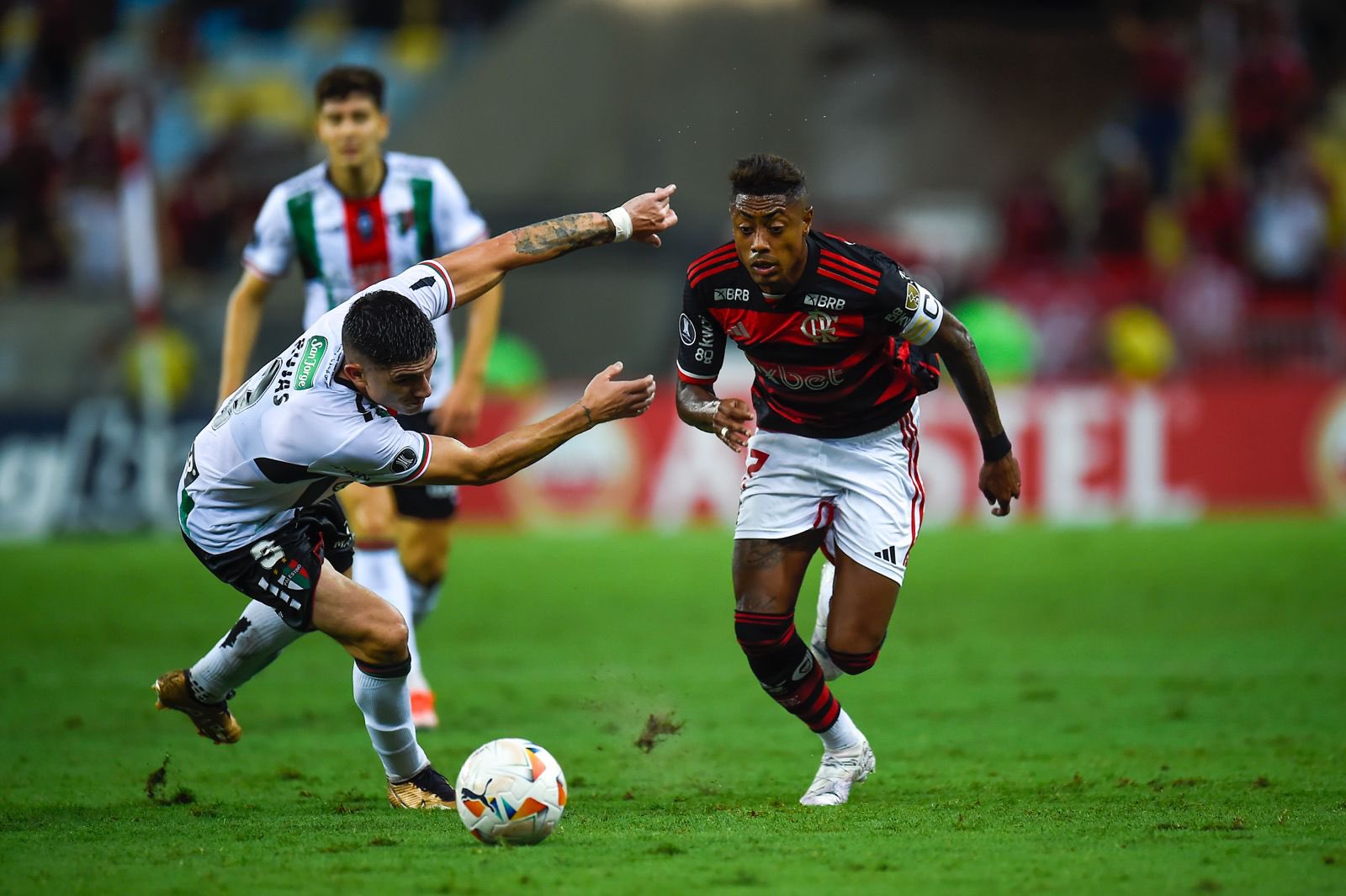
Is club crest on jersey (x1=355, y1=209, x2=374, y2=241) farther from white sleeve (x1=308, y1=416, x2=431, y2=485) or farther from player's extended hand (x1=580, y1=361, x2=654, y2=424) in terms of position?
player's extended hand (x1=580, y1=361, x2=654, y2=424)

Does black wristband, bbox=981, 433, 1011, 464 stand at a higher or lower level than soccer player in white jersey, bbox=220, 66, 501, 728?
lower

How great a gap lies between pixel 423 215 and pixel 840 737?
3.38m

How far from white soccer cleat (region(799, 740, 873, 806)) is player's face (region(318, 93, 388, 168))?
12.0ft

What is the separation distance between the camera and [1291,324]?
1844 centimetres

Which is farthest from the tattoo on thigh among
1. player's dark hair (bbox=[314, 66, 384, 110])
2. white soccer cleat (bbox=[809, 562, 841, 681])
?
player's dark hair (bbox=[314, 66, 384, 110])

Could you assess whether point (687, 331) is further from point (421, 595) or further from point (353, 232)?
point (421, 595)

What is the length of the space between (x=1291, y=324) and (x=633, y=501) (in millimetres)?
7641

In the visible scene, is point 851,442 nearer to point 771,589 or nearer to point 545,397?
point 771,589

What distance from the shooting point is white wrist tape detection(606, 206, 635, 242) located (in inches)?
256

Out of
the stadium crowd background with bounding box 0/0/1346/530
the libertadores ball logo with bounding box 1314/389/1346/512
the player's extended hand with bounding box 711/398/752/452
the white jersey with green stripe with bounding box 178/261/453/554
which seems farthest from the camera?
the stadium crowd background with bounding box 0/0/1346/530

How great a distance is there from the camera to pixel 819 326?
21.2 feet

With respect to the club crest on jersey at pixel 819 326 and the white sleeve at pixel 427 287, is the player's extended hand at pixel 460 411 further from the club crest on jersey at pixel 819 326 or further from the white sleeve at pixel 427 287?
the club crest on jersey at pixel 819 326

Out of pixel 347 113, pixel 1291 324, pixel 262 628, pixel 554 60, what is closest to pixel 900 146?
pixel 554 60

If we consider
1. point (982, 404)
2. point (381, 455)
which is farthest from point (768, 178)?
point (381, 455)
